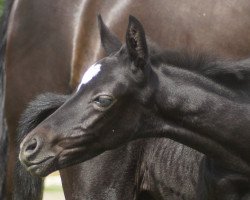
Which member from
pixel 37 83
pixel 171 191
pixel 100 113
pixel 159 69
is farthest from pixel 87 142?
pixel 37 83

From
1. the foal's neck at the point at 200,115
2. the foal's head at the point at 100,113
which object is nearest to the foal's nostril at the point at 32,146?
the foal's head at the point at 100,113

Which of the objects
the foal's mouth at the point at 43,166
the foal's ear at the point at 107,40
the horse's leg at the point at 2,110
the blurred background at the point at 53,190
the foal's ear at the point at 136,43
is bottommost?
the blurred background at the point at 53,190

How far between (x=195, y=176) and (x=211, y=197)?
23 centimetres

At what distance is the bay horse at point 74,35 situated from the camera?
5.49 m

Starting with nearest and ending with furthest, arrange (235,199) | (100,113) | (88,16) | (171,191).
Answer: (100,113) → (235,199) → (171,191) → (88,16)

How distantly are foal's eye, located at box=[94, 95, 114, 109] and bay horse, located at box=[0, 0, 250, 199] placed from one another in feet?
3.55

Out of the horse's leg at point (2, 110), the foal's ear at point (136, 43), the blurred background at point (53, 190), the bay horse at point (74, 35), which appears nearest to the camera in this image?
the foal's ear at point (136, 43)

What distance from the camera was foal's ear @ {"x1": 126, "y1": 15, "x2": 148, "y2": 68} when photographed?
445 centimetres

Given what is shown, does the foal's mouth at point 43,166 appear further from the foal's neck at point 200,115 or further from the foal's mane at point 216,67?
the foal's mane at point 216,67

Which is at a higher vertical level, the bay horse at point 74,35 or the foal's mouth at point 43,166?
the foal's mouth at point 43,166

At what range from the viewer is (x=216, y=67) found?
4742 millimetres

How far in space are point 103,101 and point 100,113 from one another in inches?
2.4

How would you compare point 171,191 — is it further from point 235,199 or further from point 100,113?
point 100,113

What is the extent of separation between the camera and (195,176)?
5102 mm
